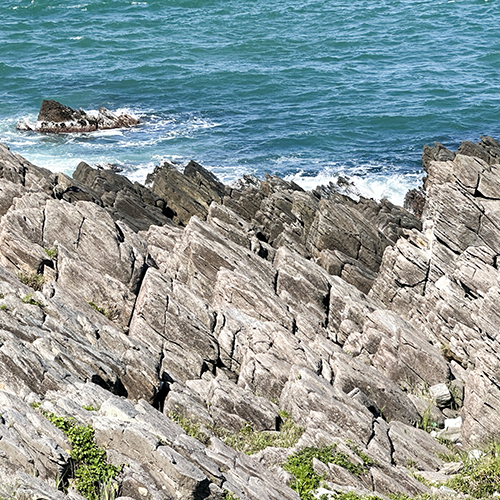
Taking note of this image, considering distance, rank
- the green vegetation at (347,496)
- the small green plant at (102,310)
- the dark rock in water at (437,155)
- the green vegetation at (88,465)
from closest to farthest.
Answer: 1. the green vegetation at (88,465)
2. the green vegetation at (347,496)
3. the small green plant at (102,310)
4. the dark rock in water at (437,155)

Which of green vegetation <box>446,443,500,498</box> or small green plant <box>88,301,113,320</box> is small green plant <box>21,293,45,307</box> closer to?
small green plant <box>88,301,113,320</box>

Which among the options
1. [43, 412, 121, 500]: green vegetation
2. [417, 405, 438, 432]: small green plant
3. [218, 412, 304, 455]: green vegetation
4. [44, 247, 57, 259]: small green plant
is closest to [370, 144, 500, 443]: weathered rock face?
[417, 405, 438, 432]: small green plant

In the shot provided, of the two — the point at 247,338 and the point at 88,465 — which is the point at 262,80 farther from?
the point at 88,465

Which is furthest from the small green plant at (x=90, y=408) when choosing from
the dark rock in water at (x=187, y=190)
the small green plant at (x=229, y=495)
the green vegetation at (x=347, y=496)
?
the dark rock in water at (x=187, y=190)

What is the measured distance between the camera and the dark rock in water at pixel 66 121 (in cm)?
6669

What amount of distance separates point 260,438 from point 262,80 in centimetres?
6164

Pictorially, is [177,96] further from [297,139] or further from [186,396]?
[186,396]

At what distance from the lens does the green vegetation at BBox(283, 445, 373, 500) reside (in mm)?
20594

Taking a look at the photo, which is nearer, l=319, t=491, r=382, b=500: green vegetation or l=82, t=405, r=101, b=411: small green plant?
l=319, t=491, r=382, b=500: green vegetation

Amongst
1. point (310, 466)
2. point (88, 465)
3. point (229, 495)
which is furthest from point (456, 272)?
point (88, 465)

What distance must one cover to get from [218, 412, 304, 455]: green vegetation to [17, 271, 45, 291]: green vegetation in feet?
35.4

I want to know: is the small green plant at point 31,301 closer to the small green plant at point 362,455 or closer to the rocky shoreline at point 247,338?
the rocky shoreline at point 247,338

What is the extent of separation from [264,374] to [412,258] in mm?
13023

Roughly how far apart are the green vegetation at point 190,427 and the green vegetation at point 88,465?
379 centimetres
